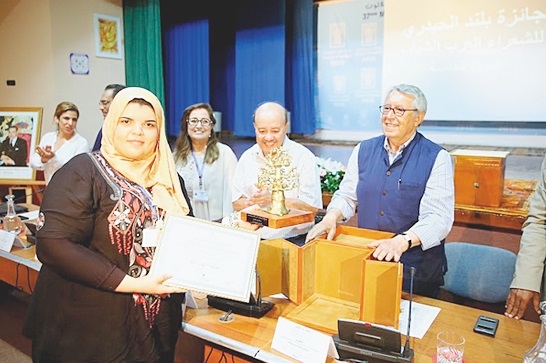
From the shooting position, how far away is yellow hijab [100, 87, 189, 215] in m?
1.47

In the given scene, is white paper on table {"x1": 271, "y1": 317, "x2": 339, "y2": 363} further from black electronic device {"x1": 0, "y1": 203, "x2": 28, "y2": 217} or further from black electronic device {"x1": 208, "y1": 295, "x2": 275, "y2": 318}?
black electronic device {"x1": 0, "y1": 203, "x2": 28, "y2": 217}

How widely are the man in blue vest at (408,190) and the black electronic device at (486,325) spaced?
323mm

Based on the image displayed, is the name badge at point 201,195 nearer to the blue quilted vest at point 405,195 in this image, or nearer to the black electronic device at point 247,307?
the blue quilted vest at point 405,195

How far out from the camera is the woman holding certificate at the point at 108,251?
53.3 inches

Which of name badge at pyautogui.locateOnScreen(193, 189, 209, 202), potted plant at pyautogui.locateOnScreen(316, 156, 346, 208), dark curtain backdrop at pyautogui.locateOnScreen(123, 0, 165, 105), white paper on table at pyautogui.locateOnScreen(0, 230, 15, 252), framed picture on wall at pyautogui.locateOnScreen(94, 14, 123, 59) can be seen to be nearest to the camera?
white paper on table at pyautogui.locateOnScreen(0, 230, 15, 252)

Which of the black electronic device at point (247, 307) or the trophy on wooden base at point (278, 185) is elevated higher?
the trophy on wooden base at point (278, 185)

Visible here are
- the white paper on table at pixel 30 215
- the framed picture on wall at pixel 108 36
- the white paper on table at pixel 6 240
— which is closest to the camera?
the white paper on table at pixel 6 240

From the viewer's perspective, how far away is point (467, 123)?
596 centimetres

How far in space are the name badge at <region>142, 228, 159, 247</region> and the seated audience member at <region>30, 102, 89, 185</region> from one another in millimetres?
2612

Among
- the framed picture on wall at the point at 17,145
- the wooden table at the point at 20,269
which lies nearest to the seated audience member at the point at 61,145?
the framed picture on wall at the point at 17,145

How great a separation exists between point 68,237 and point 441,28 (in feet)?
18.2

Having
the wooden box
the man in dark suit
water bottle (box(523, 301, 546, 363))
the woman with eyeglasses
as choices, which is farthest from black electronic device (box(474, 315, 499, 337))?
the man in dark suit

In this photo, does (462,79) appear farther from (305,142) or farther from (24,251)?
(24,251)

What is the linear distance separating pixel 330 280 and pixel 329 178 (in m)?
2.38
